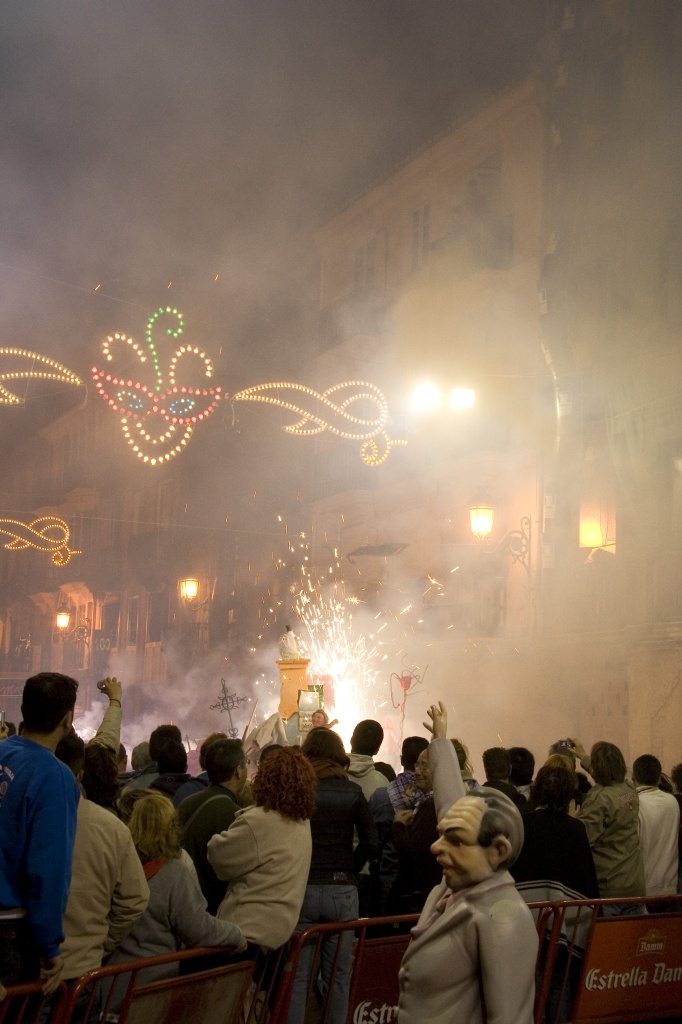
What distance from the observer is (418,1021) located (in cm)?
262

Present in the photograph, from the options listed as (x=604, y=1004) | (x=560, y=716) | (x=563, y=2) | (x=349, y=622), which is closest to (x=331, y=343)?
(x=349, y=622)

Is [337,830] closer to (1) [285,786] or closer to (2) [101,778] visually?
(1) [285,786]

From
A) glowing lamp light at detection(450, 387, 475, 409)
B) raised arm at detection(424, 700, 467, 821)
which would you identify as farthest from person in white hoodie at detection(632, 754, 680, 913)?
glowing lamp light at detection(450, 387, 475, 409)

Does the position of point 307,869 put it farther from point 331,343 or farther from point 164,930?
point 331,343

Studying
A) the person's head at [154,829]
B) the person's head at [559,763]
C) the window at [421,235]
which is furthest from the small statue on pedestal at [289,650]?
the window at [421,235]

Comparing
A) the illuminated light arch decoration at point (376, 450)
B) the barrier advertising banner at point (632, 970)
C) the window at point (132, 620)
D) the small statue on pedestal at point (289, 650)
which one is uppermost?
the illuminated light arch decoration at point (376, 450)

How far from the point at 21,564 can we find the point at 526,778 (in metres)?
41.1

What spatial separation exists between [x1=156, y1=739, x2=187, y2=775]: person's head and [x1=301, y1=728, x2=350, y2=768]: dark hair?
37.5 inches

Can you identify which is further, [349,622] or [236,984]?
[349,622]

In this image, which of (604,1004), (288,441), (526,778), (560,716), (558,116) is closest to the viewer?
(604,1004)

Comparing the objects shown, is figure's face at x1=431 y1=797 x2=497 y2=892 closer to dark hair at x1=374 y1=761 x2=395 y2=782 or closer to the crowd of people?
the crowd of people

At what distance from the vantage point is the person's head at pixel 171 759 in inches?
226

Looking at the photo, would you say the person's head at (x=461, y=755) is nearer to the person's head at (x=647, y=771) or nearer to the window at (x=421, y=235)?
the person's head at (x=647, y=771)

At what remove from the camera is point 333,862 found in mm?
4938
